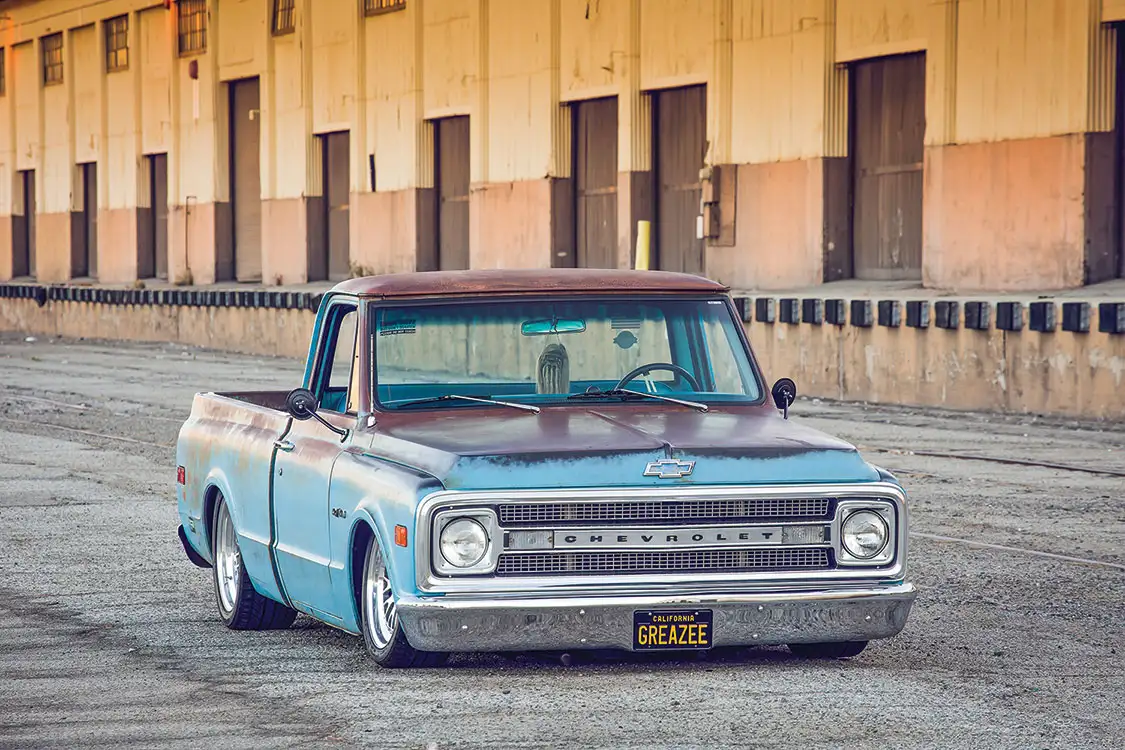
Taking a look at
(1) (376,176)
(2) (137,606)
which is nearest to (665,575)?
(2) (137,606)

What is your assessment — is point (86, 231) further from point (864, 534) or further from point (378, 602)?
point (864, 534)

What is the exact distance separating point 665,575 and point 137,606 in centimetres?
338

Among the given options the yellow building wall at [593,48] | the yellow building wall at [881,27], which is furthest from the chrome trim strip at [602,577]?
the yellow building wall at [593,48]

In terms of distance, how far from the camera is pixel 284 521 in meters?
8.98

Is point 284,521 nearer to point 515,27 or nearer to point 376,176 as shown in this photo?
point 515,27

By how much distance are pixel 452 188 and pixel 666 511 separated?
33.1 m

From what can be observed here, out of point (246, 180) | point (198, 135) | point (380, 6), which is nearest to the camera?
point (380, 6)

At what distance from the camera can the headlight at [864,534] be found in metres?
7.99

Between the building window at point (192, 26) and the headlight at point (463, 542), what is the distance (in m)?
42.9

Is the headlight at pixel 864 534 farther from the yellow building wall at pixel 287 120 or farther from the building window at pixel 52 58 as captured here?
the building window at pixel 52 58

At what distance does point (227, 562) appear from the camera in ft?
32.1

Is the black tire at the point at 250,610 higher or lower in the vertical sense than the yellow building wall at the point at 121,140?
lower

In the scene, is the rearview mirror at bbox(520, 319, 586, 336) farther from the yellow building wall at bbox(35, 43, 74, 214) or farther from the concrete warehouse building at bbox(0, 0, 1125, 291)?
the yellow building wall at bbox(35, 43, 74, 214)

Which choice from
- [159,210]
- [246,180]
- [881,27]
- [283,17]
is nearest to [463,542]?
[881,27]
